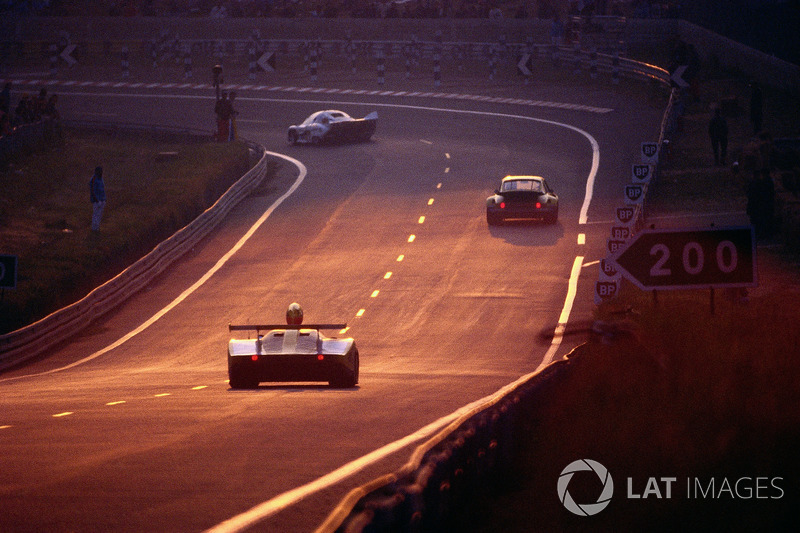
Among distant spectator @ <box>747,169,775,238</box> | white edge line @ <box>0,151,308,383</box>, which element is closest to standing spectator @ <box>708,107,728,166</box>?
distant spectator @ <box>747,169,775,238</box>

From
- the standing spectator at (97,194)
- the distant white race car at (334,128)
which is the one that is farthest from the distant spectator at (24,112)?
the standing spectator at (97,194)

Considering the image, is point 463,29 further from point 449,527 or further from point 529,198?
point 449,527

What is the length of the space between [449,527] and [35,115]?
44341 millimetres

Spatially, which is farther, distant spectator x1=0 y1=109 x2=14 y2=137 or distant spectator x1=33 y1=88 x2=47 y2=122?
distant spectator x1=33 y1=88 x2=47 y2=122

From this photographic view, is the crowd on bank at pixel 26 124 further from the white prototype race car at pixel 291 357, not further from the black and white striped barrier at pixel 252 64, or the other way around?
the white prototype race car at pixel 291 357

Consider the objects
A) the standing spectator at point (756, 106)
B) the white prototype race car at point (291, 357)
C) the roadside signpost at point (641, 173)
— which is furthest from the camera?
the standing spectator at point (756, 106)

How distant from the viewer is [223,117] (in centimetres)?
4772

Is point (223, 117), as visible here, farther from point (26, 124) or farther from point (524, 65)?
point (524, 65)

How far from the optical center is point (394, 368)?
20922mm

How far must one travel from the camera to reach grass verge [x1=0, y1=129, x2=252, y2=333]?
27.7 m

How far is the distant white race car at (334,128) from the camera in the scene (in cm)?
4803

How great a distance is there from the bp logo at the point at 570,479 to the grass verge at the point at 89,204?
17494mm

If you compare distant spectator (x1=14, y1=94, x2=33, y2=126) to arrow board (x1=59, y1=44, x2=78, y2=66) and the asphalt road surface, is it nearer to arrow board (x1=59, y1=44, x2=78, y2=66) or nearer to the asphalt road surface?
the asphalt road surface

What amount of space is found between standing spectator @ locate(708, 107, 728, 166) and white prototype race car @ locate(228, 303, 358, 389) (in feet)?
81.2
